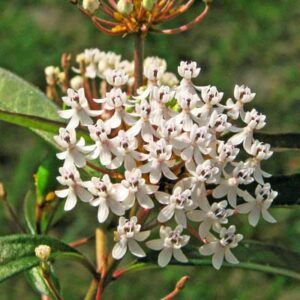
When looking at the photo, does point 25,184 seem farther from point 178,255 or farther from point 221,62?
point 178,255

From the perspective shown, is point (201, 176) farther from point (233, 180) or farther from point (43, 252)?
point (43, 252)

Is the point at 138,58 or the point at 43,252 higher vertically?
the point at 138,58

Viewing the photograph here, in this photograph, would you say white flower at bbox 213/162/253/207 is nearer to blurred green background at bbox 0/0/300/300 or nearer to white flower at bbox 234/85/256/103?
white flower at bbox 234/85/256/103

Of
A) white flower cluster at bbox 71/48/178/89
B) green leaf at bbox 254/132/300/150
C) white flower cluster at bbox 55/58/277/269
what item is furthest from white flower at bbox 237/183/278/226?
white flower cluster at bbox 71/48/178/89

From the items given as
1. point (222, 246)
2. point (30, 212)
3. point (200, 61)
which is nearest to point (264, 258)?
point (222, 246)

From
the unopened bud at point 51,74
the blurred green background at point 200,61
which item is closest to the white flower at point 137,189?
the unopened bud at point 51,74

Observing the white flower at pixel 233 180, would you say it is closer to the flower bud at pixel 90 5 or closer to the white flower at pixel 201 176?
the white flower at pixel 201 176
